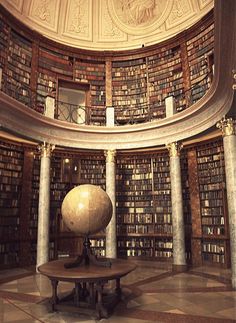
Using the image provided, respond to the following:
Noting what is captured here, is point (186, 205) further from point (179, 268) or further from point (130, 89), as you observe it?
point (130, 89)

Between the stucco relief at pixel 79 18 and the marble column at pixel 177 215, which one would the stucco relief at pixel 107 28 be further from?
the marble column at pixel 177 215

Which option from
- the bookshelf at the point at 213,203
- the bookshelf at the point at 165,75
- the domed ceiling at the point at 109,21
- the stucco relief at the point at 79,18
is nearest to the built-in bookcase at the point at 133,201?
the bookshelf at the point at 213,203

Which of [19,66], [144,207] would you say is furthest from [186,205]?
[19,66]

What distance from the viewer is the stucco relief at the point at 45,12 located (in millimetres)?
10695

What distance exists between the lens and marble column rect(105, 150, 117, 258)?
9.74m

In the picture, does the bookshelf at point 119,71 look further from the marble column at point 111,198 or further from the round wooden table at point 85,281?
the round wooden table at point 85,281

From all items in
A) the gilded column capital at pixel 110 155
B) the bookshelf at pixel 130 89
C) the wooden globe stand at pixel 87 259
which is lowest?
the wooden globe stand at pixel 87 259

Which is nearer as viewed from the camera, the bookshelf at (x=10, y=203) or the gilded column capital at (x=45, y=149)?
the bookshelf at (x=10, y=203)

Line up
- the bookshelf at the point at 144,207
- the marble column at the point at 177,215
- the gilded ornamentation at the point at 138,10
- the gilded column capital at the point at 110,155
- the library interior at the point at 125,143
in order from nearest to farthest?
the library interior at the point at 125,143 < the marble column at the point at 177,215 < the gilded column capital at the point at 110,155 < the bookshelf at the point at 144,207 < the gilded ornamentation at the point at 138,10

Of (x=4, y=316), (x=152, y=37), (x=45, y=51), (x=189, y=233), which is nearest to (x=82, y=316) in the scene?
(x=4, y=316)

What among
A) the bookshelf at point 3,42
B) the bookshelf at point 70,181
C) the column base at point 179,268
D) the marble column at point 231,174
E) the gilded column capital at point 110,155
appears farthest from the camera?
the bookshelf at point 70,181

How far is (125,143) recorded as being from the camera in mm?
10141

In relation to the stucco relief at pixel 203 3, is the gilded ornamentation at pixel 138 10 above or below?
above

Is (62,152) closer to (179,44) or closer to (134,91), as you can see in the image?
(134,91)
